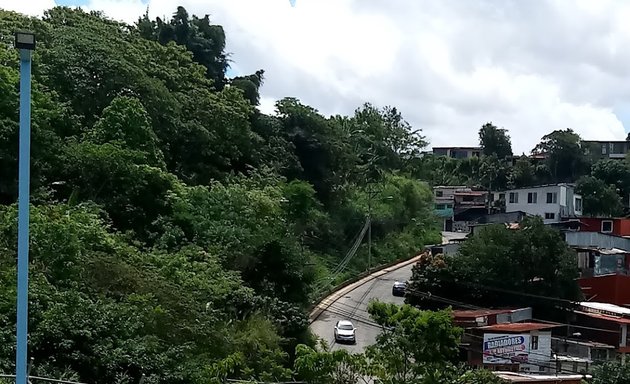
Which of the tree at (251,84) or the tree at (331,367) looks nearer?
the tree at (331,367)

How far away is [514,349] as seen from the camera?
24219 mm

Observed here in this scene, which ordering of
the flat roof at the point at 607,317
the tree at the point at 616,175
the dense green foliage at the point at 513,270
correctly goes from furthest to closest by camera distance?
the tree at the point at 616,175 → the dense green foliage at the point at 513,270 → the flat roof at the point at 607,317

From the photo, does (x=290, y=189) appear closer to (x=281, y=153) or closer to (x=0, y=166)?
(x=281, y=153)

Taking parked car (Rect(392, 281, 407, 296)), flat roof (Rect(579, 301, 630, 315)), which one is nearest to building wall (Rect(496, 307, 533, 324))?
flat roof (Rect(579, 301, 630, 315))

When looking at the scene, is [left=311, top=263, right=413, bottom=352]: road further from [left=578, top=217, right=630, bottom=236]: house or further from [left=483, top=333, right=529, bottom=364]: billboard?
[left=578, top=217, right=630, bottom=236]: house

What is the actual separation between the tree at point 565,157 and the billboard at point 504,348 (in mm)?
34772

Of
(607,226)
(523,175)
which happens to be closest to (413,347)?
(607,226)

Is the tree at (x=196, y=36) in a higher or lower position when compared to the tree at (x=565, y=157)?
higher

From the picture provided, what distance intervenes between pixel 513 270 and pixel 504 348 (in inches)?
207

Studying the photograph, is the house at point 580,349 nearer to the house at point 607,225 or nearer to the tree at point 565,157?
the house at point 607,225

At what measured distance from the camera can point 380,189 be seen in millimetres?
44562

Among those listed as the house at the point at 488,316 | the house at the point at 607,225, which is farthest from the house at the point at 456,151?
the house at the point at 488,316

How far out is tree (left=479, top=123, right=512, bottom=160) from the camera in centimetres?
6319

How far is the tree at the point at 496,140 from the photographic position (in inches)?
2488
